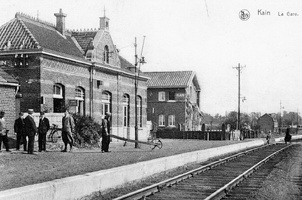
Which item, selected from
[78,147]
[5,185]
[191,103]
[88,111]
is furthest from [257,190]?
[191,103]

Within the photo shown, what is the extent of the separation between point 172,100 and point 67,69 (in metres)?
28.3

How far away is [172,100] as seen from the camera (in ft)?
174

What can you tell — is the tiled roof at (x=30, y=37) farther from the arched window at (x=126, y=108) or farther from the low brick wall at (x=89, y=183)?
the low brick wall at (x=89, y=183)

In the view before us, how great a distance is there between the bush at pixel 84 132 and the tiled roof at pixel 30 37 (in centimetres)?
489

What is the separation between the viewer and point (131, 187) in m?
11.5

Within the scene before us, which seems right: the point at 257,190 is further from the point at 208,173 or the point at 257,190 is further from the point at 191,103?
the point at 191,103

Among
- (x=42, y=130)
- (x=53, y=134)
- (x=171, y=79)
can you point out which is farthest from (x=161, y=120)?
(x=42, y=130)

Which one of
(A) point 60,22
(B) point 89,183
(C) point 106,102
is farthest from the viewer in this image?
(C) point 106,102

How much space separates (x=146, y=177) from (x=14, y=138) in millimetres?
8557

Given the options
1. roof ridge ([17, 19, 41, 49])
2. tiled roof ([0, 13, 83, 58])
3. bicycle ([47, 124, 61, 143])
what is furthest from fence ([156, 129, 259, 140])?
bicycle ([47, 124, 61, 143])

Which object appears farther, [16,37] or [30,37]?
[16,37]

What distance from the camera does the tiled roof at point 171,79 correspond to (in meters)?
53.3

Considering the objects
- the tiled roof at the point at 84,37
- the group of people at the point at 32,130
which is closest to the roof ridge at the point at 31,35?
the tiled roof at the point at 84,37

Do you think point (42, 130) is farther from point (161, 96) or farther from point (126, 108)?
point (161, 96)
